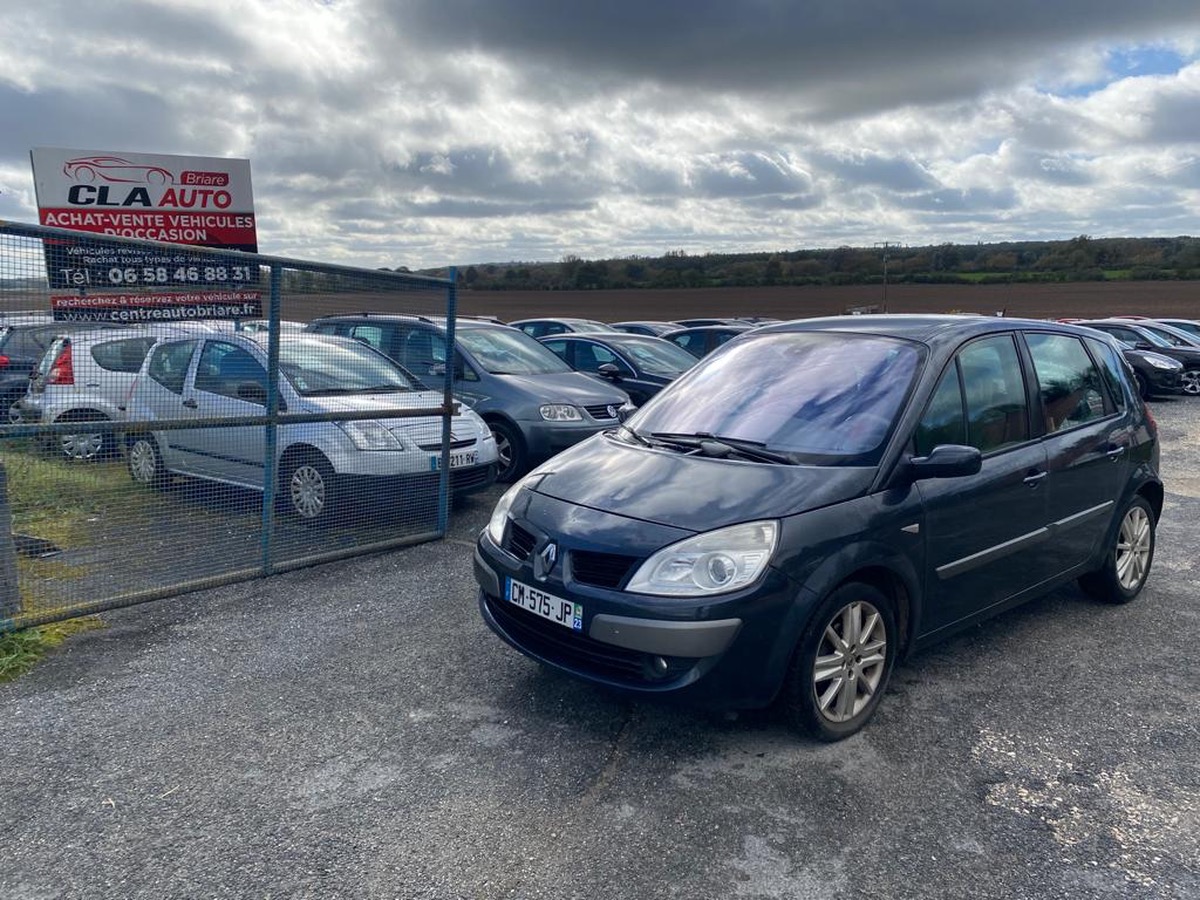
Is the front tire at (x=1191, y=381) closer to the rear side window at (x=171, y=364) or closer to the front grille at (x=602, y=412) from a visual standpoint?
the front grille at (x=602, y=412)

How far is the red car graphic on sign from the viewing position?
1005 cm

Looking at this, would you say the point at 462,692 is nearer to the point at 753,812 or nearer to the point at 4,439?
the point at 753,812

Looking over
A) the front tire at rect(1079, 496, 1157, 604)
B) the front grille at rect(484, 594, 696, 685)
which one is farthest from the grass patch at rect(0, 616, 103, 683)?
the front tire at rect(1079, 496, 1157, 604)

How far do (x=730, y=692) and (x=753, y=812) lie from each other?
43 centimetres

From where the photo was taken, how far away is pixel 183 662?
4.49 meters

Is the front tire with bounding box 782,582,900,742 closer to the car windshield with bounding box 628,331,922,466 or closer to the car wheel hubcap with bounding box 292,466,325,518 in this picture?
the car windshield with bounding box 628,331,922,466

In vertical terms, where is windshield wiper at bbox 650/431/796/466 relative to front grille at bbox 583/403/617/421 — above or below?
above

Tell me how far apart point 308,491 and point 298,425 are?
461mm

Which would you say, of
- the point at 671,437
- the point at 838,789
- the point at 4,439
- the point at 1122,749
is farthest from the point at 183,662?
the point at 1122,749

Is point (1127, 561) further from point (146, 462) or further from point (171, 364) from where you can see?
point (171, 364)

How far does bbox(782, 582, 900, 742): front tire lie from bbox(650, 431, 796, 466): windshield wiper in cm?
64

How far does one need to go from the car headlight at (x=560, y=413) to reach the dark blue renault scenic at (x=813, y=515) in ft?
13.1

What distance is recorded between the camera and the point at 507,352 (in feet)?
32.6

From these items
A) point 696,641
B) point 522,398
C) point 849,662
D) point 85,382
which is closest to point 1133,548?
point 849,662
